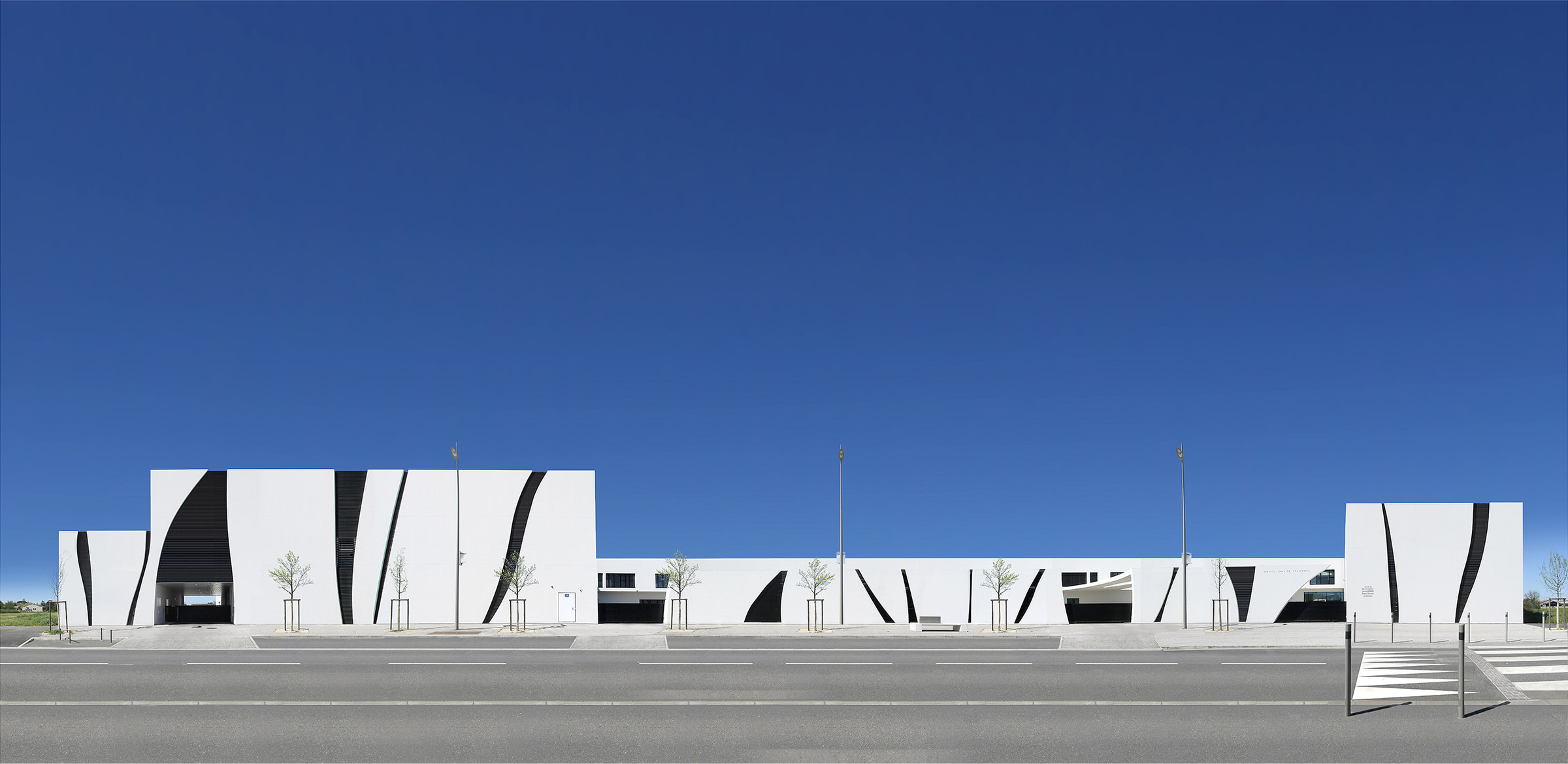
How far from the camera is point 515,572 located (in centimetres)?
4788

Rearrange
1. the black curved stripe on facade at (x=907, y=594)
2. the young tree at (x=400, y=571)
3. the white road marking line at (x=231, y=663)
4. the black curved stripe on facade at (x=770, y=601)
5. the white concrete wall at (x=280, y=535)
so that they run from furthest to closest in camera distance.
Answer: the black curved stripe on facade at (x=907, y=594) → the black curved stripe on facade at (x=770, y=601) → the white concrete wall at (x=280, y=535) → the young tree at (x=400, y=571) → the white road marking line at (x=231, y=663)

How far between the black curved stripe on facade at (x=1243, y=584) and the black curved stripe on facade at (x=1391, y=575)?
5835 millimetres

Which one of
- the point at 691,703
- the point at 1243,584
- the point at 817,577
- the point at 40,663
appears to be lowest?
the point at 1243,584

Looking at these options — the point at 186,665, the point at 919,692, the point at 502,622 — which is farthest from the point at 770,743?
the point at 502,622

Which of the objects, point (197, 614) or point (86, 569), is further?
point (197, 614)

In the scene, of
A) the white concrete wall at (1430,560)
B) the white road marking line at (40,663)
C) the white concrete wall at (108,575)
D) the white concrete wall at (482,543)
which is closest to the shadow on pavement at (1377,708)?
the white road marking line at (40,663)

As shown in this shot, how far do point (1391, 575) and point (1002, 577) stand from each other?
17.2 meters

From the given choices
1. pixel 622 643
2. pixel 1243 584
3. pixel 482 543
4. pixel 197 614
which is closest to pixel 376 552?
pixel 482 543

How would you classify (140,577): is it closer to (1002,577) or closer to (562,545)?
(562,545)

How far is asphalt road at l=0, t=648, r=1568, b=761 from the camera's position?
15.2m

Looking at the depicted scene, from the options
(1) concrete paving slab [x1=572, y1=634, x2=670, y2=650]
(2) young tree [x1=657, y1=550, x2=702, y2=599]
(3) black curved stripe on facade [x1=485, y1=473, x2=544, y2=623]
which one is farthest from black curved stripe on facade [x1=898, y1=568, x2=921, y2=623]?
(1) concrete paving slab [x1=572, y1=634, x2=670, y2=650]

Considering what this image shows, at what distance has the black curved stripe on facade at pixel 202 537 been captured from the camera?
163 feet

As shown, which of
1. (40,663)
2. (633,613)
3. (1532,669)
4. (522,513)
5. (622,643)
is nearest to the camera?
(1532,669)

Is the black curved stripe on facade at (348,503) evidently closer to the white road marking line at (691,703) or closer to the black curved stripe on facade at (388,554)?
the black curved stripe on facade at (388,554)
